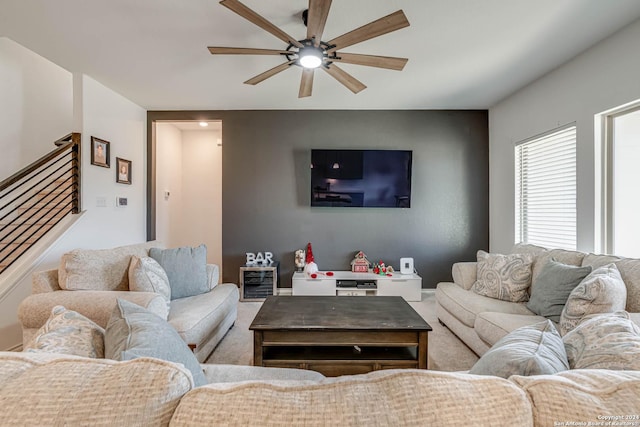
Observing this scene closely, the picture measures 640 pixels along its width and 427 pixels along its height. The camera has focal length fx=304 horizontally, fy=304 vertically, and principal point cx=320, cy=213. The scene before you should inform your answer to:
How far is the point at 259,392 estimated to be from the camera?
543 millimetres

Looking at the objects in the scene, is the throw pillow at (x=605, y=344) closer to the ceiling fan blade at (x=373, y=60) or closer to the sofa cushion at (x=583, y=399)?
the sofa cushion at (x=583, y=399)

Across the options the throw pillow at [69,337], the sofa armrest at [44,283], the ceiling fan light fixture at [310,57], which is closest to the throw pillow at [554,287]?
the ceiling fan light fixture at [310,57]

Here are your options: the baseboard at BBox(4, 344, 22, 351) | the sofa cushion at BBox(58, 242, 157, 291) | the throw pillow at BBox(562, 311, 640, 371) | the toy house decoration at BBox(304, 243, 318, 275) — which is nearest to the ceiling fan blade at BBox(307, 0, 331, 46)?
the throw pillow at BBox(562, 311, 640, 371)

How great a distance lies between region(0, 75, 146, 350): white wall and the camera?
2615 mm

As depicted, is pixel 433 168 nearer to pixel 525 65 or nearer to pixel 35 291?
pixel 525 65

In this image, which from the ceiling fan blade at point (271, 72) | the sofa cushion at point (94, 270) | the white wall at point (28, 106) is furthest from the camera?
the white wall at point (28, 106)

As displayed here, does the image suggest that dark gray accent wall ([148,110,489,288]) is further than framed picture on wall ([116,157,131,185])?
Yes

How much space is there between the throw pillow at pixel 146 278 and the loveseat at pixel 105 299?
0.22ft

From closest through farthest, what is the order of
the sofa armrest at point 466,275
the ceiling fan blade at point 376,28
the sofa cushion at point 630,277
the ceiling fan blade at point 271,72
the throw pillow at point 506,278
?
the ceiling fan blade at point 376,28, the sofa cushion at point 630,277, the ceiling fan blade at point 271,72, the throw pillow at point 506,278, the sofa armrest at point 466,275

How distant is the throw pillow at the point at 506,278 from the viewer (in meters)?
2.58

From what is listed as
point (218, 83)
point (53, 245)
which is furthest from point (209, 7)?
point (53, 245)

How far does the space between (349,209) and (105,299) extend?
309 centimetres

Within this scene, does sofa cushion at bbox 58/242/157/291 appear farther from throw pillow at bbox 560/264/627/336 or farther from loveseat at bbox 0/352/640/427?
throw pillow at bbox 560/264/627/336

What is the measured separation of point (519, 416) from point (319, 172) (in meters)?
3.88
